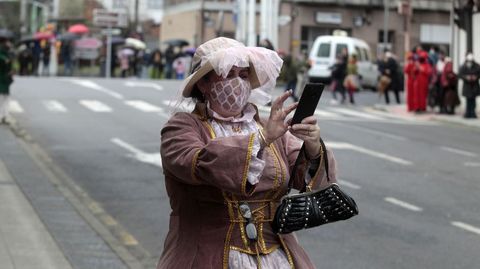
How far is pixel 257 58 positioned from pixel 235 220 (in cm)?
63

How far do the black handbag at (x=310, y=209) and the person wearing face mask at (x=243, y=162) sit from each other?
111 millimetres

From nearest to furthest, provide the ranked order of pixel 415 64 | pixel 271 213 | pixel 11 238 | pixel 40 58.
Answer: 1. pixel 271 213
2. pixel 11 238
3. pixel 415 64
4. pixel 40 58

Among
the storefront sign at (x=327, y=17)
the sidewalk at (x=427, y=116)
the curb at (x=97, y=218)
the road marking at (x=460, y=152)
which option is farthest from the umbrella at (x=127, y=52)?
the curb at (x=97, y=218)

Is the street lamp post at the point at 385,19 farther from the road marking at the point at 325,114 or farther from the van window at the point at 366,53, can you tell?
the road marking at the point at 325,114

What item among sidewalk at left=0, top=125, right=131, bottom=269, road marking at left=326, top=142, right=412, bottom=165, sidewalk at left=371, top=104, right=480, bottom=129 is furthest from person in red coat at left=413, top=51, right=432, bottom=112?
sidewalk at left=0, top=125, right=131, bottom=269

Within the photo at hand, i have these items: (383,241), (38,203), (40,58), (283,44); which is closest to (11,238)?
(38,203)

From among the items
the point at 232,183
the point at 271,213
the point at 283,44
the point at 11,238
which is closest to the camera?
the point at 232,183

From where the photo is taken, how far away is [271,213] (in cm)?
370

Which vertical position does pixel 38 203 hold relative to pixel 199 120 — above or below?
below

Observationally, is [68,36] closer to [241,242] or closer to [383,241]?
[383,241]

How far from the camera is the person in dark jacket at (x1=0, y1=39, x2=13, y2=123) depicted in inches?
761

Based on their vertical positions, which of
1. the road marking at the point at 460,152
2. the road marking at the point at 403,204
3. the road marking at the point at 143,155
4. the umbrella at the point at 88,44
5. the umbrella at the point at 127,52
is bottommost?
the road marking at the point at 403,204

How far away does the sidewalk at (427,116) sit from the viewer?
24.3 meters

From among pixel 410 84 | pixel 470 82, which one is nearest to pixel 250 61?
pixel 470 82
